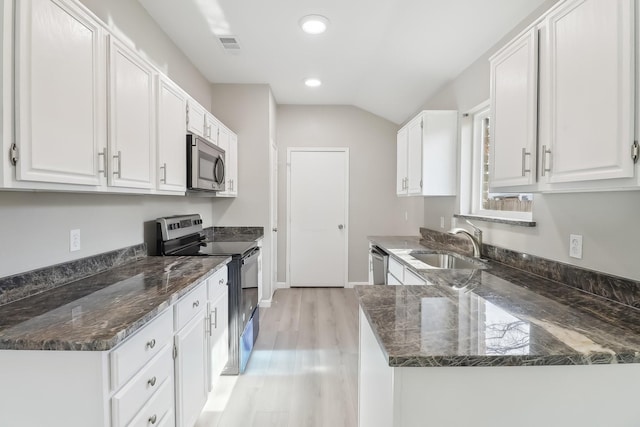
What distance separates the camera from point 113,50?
1503 mm

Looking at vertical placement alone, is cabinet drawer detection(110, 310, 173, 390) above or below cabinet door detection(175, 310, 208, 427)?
above

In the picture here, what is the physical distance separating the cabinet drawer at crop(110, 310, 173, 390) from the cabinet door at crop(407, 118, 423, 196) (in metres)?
2.43

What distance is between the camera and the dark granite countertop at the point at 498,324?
2.90 ft

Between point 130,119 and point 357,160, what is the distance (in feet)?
11.7

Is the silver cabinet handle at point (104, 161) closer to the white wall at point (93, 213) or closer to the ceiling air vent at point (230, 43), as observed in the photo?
the white wall at point (93, 213)

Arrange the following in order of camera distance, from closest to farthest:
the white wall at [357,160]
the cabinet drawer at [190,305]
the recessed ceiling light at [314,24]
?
the cabinet drawer at [190,305] < the recessed ceiling light at [314,24] < the white wall at [357,160]

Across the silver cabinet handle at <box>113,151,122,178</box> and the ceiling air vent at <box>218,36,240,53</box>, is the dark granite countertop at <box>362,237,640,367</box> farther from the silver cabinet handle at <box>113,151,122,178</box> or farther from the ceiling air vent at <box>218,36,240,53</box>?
the ceiling air vent at <box>218,36,240,53</box>

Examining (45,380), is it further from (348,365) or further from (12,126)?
(348,365)

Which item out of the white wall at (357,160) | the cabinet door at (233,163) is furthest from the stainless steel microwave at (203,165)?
the white wall at (357,160)

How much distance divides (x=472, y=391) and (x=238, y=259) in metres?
1.89

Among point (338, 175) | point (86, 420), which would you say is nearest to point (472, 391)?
point (86, 420)

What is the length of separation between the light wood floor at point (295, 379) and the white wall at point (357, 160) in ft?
4.34

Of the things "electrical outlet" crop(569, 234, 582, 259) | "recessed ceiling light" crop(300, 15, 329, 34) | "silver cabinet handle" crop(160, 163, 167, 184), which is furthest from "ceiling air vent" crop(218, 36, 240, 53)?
"electrical outlet" crop(569, 234, 582, 259)

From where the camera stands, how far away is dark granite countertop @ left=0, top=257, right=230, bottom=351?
99cm
